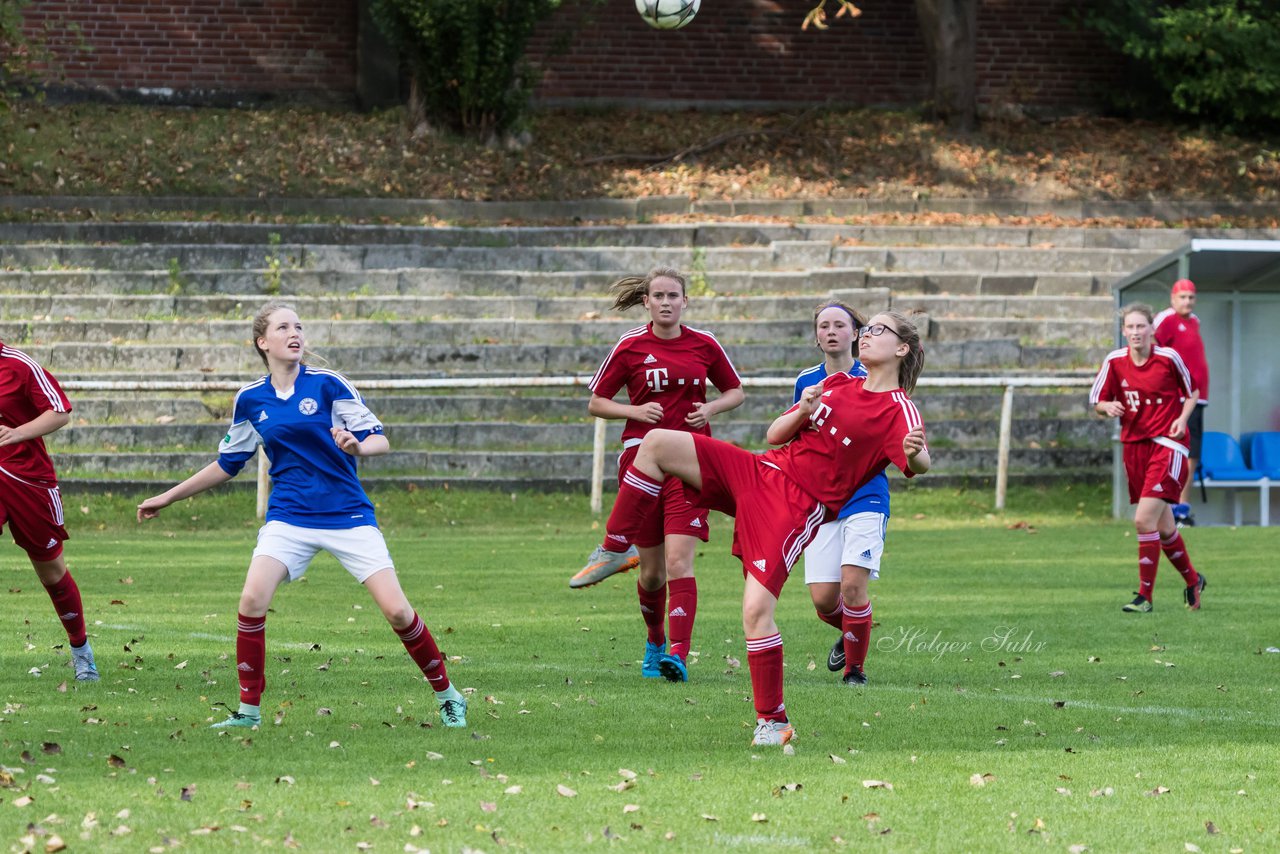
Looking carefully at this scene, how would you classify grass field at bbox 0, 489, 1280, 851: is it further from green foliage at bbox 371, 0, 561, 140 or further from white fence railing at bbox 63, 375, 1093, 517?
green foliage at bbox 371, 0, 561, 140

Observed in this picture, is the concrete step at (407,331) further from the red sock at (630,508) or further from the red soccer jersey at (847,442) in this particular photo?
the red soccer jersey at (847,442)

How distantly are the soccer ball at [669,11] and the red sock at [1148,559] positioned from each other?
6.46m

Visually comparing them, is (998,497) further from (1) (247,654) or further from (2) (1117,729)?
(1) (247,654)

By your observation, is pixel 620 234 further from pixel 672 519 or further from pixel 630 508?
pixel 630 508

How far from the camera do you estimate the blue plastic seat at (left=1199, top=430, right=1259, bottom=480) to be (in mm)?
17562

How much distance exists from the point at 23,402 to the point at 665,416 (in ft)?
10.7

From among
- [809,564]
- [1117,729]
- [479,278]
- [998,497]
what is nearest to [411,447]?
[479,278]

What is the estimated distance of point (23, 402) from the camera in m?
8.04

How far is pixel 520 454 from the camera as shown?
1738 centimetres

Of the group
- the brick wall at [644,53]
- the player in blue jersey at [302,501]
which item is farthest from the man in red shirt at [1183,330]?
the brick wall at [644,53]

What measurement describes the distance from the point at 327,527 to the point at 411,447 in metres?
11.0

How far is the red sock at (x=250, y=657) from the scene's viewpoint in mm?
6652

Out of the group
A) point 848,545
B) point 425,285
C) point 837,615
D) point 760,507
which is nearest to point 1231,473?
point 425,285

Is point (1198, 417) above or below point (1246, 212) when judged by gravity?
below
